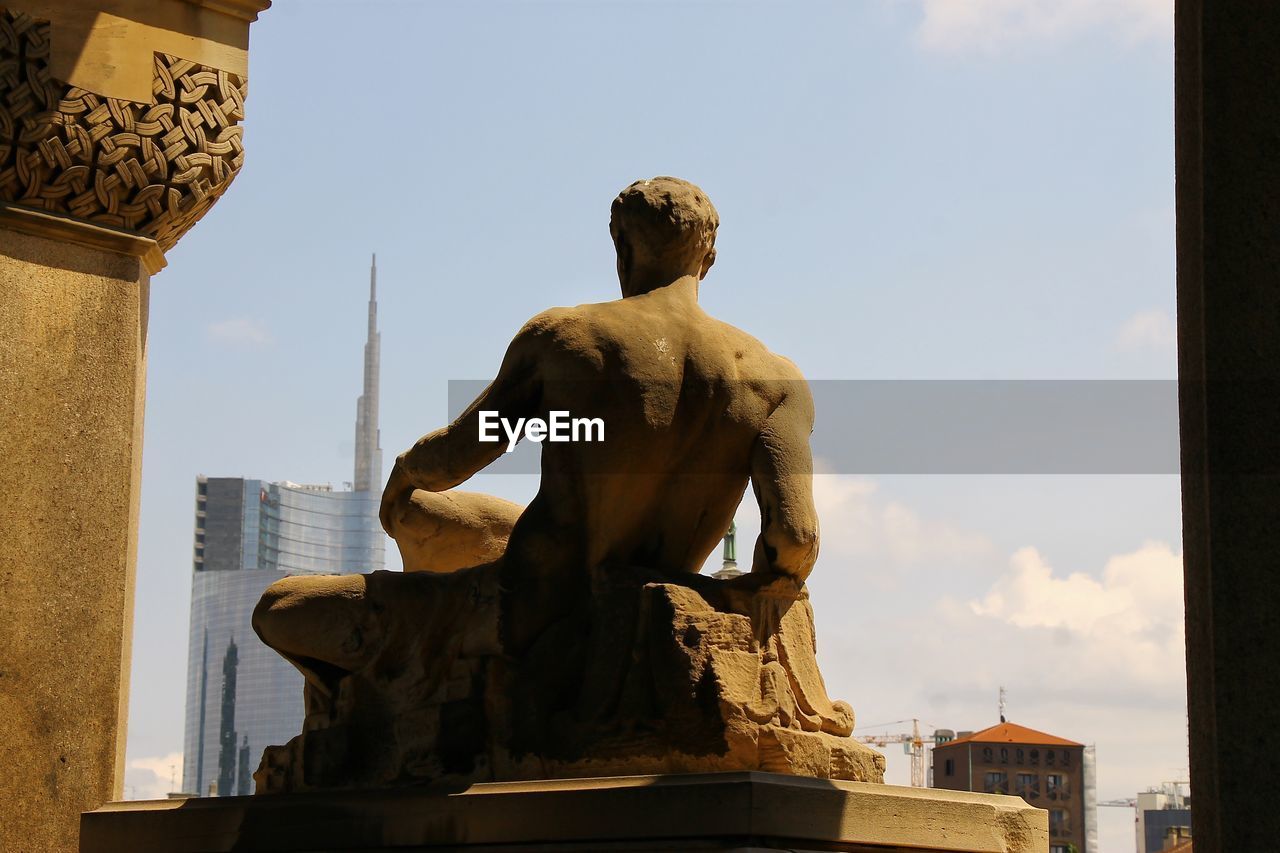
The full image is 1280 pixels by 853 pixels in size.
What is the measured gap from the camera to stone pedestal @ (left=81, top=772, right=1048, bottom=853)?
6.47m

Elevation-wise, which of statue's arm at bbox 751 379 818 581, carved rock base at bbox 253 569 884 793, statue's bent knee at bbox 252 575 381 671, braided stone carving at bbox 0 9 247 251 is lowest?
carved rock base at bbox 253 569 884 793

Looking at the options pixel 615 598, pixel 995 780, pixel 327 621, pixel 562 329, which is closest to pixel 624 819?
pixel 615 598

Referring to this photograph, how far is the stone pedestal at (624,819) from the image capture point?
21.2 ft

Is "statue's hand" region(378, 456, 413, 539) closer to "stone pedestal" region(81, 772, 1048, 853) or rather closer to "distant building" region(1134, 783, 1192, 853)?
"stone pedestal" region(81, 772, 1048, 853)

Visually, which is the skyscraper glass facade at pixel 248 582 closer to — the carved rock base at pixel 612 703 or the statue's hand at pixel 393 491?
the statue's hand at pixel 393 491

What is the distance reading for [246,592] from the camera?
322 ft

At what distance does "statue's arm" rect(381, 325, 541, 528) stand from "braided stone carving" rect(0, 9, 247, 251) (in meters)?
2.13

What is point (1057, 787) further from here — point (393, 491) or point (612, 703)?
point (612, 703)

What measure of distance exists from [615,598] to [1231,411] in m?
2.89

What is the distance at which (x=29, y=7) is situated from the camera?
348 inches

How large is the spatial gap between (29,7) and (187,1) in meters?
0.74

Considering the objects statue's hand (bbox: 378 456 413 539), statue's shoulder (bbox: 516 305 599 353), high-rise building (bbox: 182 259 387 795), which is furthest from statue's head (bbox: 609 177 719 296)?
high-rise building (bbox: 182 259 387 795)

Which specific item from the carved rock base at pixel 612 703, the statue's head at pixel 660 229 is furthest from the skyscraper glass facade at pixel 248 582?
the statue's head at pixel 660 229

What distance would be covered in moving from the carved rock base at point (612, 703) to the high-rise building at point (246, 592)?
73.5 m
